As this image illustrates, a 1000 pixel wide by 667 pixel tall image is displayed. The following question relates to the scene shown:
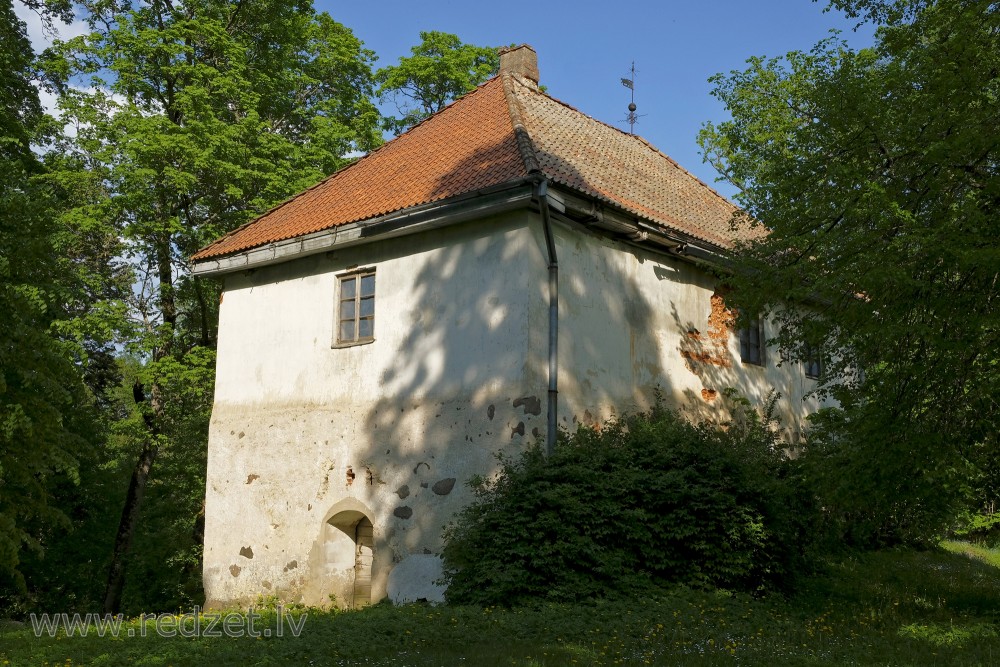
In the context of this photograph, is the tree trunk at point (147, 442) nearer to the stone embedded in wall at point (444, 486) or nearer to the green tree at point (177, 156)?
the green tree at point (177, 156)

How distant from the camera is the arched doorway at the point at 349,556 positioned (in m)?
13.3

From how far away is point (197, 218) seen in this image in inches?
771

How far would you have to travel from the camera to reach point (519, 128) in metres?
13.6

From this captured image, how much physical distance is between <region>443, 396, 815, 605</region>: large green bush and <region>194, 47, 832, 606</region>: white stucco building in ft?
2.43

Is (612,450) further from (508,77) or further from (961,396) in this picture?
(508,77)

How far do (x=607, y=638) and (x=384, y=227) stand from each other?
6728mm

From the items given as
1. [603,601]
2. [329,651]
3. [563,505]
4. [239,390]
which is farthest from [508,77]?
[329,651]

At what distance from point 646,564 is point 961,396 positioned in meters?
3.88

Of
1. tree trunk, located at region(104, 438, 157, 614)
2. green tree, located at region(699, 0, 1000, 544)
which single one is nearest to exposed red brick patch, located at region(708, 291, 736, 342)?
green tree, located at region(699, 0, 1000, 544)

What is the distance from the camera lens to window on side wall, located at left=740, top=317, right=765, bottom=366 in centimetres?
1573

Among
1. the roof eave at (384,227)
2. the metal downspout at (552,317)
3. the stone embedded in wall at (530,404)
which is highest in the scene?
the roof eave at (384,227)

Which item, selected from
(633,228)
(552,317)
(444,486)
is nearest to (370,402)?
(444,486)

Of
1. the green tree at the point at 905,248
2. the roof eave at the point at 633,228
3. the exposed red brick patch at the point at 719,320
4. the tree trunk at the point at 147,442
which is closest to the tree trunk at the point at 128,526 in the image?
the tree trunk at the point at 147,442

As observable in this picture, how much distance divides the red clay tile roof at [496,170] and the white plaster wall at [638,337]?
2.40ft
